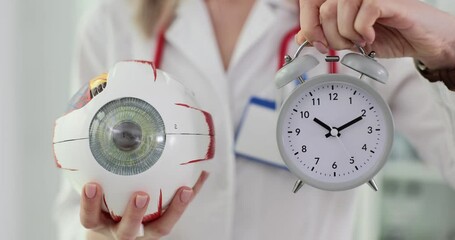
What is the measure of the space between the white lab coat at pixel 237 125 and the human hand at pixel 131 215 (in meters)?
→ 0.27

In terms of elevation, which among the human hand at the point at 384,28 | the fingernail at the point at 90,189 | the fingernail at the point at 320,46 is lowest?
the fingernail at the point at 90,189

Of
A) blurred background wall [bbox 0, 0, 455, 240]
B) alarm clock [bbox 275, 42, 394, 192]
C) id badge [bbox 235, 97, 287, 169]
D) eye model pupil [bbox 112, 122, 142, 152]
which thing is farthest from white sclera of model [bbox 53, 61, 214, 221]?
blurred background wall [bbox 0, 0, 455, 240]

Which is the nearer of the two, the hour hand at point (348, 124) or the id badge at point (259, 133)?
the hour hand at point (348, 124)

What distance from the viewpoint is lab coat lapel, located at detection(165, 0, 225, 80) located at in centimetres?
130

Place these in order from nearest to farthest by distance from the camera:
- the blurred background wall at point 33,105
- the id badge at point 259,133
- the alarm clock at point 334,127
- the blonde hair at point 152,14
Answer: the alarm clock at point 334,127 → the id badge at point 259,133 → the blonde hair at point 152,14 → the blurred background wall at point 33,105

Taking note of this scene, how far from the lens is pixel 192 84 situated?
1316 mm

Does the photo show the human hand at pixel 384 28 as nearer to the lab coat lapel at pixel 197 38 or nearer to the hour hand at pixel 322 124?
the hour hand at pixel 322 124

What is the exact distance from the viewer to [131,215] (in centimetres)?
90

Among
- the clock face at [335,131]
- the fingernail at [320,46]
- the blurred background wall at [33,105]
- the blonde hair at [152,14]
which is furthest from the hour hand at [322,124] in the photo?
the blurred background wall at [33,105]

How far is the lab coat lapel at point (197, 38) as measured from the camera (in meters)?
1.30

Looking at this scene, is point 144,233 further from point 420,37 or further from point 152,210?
point 420,37

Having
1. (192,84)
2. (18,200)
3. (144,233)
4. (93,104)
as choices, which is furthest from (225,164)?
(18,200)

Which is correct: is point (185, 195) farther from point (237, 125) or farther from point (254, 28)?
point (254, 28)

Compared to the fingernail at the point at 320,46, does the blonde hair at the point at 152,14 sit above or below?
above
